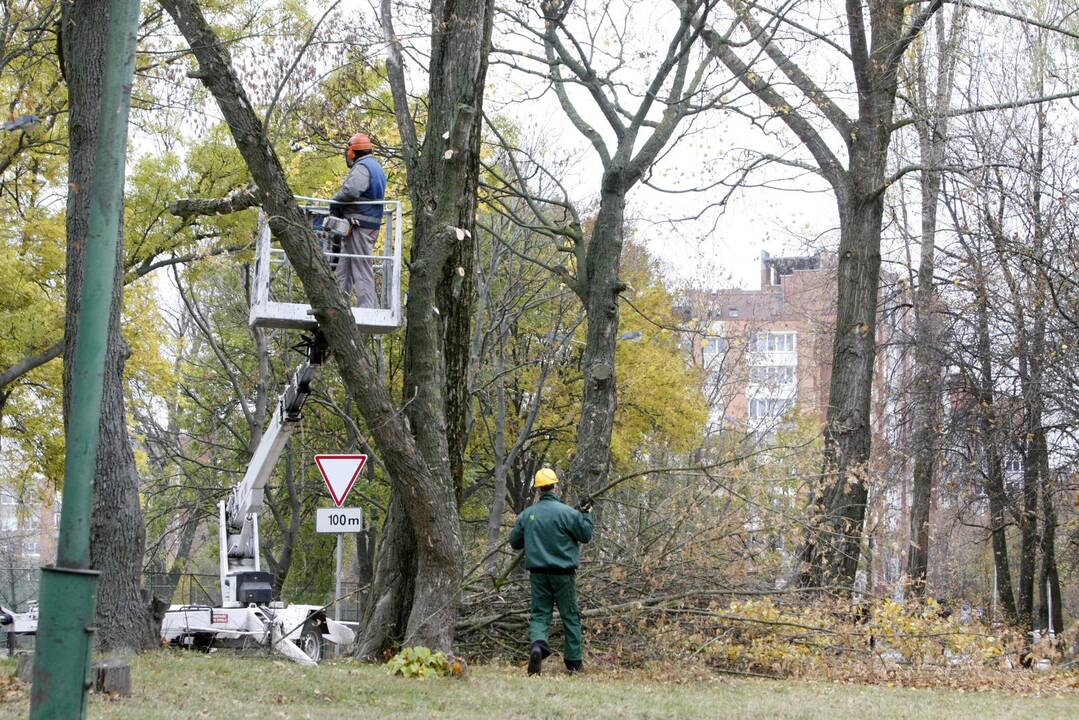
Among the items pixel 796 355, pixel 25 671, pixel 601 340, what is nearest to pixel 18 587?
pixel 601 340

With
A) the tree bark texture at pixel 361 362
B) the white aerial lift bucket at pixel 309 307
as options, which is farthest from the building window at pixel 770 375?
the tree bark texture at pixel 361 362

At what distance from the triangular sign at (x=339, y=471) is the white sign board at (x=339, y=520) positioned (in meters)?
0.53

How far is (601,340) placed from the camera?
17156 mm

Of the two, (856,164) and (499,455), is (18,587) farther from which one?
(856,164)

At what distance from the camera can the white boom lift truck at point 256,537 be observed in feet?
39.6

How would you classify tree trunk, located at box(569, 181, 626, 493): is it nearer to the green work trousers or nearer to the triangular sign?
the triangular sign

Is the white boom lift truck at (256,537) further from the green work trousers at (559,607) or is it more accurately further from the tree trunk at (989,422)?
the tree trunk at (989,422)

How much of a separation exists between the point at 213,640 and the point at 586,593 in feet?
22.1

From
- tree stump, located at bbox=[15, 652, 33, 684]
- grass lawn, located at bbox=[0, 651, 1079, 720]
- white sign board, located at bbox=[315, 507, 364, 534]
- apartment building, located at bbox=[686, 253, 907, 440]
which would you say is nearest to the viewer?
grass lawn, located at bbox=[0, 651, 1079, 720]

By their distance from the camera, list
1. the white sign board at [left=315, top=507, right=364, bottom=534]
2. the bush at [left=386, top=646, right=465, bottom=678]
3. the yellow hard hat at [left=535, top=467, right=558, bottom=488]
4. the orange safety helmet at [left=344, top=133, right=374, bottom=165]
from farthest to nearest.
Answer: the white sign board at [left=315, top=507, right=364, bottom=534] → the orange safety helmet at [left=344, top=133, right=374, bottom=165] → the yellow hard hat at [left=535, top=467, right=558, bottom=488] → the bush at [left=386, top=646, right=465, bottom=678]

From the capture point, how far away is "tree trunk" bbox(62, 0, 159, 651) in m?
10.5

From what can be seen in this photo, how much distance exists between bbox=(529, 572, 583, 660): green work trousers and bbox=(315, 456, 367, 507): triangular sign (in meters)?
6.16

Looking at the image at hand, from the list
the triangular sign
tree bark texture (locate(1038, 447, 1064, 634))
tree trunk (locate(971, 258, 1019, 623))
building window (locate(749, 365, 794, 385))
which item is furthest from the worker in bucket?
building window (locate(749, 365, 794, 385))

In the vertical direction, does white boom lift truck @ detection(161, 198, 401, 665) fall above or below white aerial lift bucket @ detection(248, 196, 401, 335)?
below
